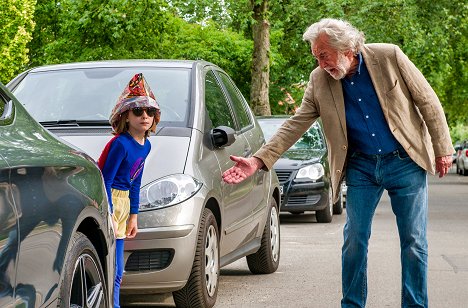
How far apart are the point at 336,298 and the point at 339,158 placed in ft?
7.31

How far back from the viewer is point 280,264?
1084cm

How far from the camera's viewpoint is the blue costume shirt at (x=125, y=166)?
20.6 feet

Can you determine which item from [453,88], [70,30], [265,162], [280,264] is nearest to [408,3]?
[70,30]

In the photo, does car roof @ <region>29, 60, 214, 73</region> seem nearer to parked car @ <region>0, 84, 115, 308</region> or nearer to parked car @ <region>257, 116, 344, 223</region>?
parked car @ <region>0, 84, 115, 308</region>

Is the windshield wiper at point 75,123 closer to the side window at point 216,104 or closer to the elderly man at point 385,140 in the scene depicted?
the side window at point 216,104

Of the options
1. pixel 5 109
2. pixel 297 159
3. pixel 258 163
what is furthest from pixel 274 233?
pixel 297 159

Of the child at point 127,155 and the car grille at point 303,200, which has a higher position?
the child at point 127,155

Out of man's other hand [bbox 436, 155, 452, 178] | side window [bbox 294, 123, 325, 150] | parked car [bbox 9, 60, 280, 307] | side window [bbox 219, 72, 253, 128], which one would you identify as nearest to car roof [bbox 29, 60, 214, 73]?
parked car [bbox 9, 60, 280, 307]

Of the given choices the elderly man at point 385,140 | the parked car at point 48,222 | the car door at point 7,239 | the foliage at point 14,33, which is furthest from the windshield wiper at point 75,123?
the foliage at point 14,33

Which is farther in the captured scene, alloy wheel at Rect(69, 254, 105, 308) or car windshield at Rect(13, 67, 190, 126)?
car windshield at Rect(13, 67, 190, 126)

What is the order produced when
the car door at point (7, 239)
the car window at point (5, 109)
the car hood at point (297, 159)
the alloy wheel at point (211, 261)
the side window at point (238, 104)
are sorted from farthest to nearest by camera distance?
the car hood at point (297, 159), the side window at point (238, 104), the alloy wheel at point (211, 261), the car window at point (5, 109), the car door at point (7, 239)

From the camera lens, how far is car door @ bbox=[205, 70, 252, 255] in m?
8.07

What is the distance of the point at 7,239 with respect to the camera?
3.47 meters

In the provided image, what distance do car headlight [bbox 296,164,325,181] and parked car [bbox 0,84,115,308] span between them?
11.9 m
